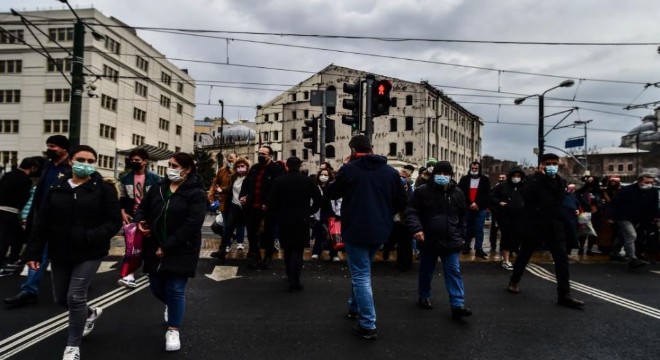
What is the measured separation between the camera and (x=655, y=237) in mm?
10023

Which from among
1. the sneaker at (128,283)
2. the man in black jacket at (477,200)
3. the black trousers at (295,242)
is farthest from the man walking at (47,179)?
the man in black jacket at (477,200)

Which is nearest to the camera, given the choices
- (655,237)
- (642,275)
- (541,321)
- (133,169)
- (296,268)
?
(541,321)

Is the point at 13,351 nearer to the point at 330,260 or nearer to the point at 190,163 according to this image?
the point at 190,163

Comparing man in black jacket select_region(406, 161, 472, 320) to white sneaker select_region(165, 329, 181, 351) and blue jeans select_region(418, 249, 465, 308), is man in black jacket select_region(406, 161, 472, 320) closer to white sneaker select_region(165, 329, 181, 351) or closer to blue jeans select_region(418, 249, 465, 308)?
blue jeans select_region(418, 249, 465, 308)

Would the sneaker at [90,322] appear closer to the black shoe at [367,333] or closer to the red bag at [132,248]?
the red bag at [132,248]

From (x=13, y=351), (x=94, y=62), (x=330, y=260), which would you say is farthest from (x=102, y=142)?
(x=13, y=351)

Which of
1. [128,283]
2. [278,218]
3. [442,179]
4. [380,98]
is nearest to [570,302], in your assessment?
[442,179]

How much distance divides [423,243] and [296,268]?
1.95m

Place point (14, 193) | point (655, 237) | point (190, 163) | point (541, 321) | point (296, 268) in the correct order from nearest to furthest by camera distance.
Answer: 1. point (190, 163)
2. point (541, 321)
3. point (14, 193)
4. point (296, 268)
5. point (655, 237)

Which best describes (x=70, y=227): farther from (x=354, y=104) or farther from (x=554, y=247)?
(x=354, y=104)

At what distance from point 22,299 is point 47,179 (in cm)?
147

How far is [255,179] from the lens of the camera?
7.95 m

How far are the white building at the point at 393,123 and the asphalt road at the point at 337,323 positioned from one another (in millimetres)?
49048

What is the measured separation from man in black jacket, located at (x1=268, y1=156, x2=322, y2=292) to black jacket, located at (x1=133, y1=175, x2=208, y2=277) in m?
2.35
